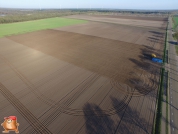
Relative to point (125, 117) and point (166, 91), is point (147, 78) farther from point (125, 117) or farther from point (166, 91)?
point (125, 117)

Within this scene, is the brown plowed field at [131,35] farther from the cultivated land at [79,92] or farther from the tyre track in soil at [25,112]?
the tyre track in soil at [25,112]

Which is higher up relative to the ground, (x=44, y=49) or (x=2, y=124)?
(x=44, y=49)

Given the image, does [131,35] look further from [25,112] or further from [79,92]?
[25,112]

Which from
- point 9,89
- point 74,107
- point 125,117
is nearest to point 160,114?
point 125,117

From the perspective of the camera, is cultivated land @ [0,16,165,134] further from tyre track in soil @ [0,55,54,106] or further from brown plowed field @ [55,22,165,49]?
brown plowed field @ [55,22,165,49]

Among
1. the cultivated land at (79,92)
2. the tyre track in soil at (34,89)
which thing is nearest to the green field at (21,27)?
the cultivated land at (79,92)

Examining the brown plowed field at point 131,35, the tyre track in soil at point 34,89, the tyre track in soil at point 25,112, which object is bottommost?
the tyre track in soil at point 25,112

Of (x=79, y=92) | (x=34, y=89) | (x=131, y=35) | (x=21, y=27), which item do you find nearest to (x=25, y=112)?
(x=34, y=89)
